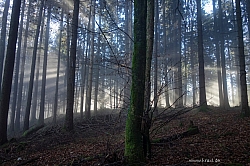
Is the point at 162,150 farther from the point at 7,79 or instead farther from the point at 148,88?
the point at 7,79

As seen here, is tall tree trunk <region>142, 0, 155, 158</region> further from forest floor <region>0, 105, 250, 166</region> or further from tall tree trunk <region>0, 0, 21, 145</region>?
tall tree trunk <region>0, 0, 21, 145</region>

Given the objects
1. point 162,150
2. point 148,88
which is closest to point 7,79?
point 148,88

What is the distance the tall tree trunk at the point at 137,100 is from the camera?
486 cm

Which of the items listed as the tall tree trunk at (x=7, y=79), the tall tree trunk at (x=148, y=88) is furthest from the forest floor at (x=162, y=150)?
the tall tree trunk at (x=7, y=79)

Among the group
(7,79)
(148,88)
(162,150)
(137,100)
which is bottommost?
(162,150)

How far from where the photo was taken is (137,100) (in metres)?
4.96

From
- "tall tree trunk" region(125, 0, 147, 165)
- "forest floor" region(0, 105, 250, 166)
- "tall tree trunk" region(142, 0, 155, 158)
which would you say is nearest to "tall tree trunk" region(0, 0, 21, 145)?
"forest floor" region(0, 105, 250, 166)

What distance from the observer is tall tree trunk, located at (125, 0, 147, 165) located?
4855 millimetres

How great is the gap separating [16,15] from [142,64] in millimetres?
9277

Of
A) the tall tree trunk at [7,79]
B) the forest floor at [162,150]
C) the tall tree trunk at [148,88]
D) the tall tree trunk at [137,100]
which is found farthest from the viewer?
the tall tree trunk at [7,79]

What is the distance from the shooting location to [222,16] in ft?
88.9

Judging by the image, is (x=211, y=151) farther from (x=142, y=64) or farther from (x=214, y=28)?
(x=214, y=28)

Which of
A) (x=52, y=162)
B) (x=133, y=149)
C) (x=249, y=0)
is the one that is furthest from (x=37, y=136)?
(x=249, y=0)

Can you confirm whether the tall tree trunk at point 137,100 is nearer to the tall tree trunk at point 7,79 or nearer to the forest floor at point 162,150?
the forest floor at point 162,150
